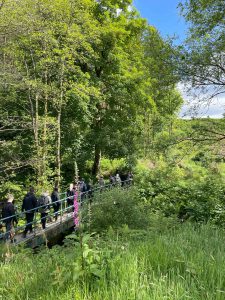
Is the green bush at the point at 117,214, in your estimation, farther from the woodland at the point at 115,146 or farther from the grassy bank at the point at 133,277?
the grassy bank at the point at 133,277

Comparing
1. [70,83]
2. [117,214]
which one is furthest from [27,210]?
[70,83]

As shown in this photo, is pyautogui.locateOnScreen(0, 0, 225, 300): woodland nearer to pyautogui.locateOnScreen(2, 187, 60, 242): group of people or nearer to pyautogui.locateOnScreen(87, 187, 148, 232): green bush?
pyautogui.locateOnScreen(87, 187, 148, 232): green bush

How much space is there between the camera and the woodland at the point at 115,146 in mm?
3156

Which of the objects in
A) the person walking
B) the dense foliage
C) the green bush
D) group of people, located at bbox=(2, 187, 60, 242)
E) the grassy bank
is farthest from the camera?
the dense foliage

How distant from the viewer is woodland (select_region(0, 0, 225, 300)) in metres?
3.16

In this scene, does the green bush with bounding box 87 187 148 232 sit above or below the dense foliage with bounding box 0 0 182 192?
below

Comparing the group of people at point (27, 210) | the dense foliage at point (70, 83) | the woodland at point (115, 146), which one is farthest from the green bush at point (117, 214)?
the dense foliage at point (70, 83)

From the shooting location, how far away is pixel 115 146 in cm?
2297

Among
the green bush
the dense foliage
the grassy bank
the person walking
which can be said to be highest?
the dense foliage

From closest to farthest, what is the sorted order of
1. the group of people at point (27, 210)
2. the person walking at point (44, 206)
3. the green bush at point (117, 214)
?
1. the green bush at point (117, 214)
2. the group of people at point (27, 210)
3. the person walking at point (44, 206)

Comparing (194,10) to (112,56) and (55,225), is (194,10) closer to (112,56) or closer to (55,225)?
(55,225)

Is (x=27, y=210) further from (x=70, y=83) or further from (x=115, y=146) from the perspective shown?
(x=115, y=146)

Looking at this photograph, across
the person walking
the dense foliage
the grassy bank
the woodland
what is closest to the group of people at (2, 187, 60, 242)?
the person walking

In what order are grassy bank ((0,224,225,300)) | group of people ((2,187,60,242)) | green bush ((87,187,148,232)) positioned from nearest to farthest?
grassy bank ((0,224,225,300))
green bush ((87,187,148,232))
group of people ((2,187,60,242))
